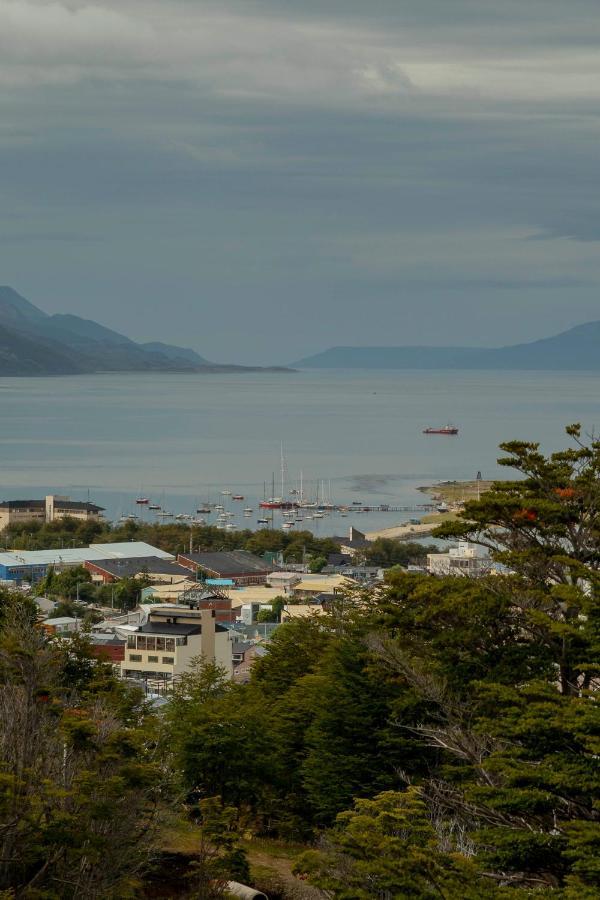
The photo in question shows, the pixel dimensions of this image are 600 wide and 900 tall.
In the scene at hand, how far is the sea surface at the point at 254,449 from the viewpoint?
8644 centimetres

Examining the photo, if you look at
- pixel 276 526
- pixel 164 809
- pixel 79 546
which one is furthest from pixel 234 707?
pixel 276 526

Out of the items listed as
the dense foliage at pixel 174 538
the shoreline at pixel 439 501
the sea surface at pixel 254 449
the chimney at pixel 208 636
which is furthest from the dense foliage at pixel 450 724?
the sea surface at pixel 254 449

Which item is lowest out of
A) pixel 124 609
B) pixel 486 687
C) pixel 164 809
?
pixel 124 609

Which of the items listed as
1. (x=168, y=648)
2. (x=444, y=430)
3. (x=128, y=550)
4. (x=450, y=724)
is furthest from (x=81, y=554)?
(x=444, y=430)

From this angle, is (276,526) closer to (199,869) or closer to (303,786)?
(303,786)

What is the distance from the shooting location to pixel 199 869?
1034 cm

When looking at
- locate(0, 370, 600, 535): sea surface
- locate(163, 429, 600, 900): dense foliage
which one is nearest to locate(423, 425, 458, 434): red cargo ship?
locate(0, 370, 600, 535): sea surface

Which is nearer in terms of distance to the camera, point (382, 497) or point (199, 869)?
point (199, 869)

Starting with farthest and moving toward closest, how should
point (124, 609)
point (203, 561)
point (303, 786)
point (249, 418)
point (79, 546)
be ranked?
point (249, 418)
point (79, 546)
point (203, 561)
point (124, 609)
point (303, 786)

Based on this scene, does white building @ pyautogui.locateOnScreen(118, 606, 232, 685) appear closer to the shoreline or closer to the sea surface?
the shoreline

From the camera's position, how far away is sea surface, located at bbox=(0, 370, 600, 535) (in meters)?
86.4

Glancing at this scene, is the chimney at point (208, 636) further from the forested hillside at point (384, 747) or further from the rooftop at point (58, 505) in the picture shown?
the rooftop at point (58, 505)

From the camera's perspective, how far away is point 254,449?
382 ft

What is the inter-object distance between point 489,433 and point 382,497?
47794 millimetres
